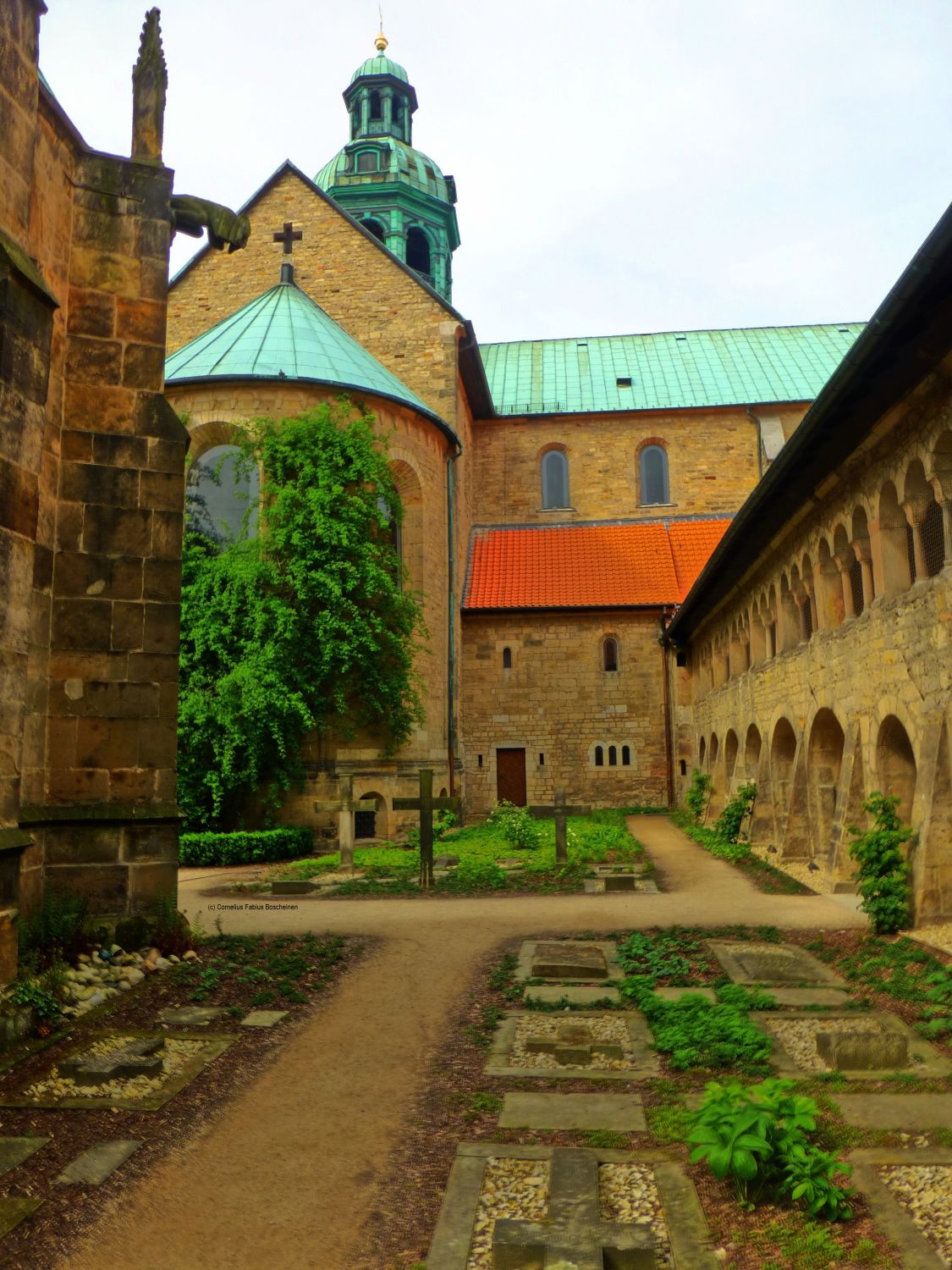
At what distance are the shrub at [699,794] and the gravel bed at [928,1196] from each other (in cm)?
1711

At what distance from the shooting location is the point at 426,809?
41.2 feet

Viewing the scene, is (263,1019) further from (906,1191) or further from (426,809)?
(426,809)

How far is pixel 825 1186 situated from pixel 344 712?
15404 mm

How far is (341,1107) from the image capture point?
4477mm

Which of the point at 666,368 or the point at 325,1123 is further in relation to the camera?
the point at 666,368

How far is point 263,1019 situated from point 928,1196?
12.3 feet

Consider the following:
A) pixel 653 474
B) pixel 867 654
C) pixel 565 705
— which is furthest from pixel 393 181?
pixel 867 654

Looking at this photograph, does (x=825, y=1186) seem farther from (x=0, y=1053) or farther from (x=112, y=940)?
(x=112, y=940)

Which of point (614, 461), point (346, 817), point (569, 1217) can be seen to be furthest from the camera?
point (614, 461)

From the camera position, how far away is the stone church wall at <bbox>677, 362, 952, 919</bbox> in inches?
309

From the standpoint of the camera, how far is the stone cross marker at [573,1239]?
296cm

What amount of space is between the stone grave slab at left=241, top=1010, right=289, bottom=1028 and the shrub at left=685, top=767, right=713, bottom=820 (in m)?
15.4

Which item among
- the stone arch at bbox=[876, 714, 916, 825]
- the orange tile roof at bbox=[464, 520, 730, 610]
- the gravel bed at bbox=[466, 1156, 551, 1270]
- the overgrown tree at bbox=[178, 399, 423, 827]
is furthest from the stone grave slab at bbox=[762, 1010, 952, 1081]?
the orange tile roof at bbox=[464, 520, 730, 610]

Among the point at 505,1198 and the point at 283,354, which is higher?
the point at 283,354
